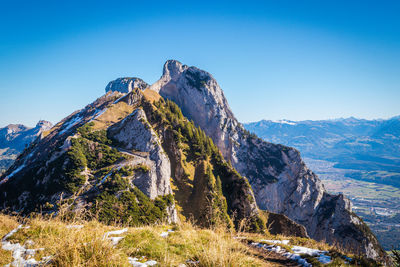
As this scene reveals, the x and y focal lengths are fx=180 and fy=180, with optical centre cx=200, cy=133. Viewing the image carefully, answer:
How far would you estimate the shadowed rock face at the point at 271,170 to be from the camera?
247ft

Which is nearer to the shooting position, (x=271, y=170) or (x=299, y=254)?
(x=299, y=254)

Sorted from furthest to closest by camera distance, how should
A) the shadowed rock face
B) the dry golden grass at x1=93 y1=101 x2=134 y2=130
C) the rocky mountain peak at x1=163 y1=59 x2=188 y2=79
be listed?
the rocky mountain peak at x1=163 y1=59 x2=188 y2=79, the shadowed rock face, the dry golden grass at x1=93 y1=101 x2=134 y2=130

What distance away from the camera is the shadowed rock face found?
75419 millimetres

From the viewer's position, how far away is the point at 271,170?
3979 inches

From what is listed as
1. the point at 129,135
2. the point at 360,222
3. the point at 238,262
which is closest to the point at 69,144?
the point at 129,135

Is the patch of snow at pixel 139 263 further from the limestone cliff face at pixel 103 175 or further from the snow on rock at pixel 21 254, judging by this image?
the limestone cliff face at pixel 103 175

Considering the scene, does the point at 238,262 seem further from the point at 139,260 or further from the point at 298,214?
the point at 298,214

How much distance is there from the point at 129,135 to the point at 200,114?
72869mm

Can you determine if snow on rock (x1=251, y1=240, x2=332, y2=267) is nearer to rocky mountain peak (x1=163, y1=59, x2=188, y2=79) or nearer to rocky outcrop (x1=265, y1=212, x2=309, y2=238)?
rocky outcrop (x1=265, y1=212, x2=309, y2=238)

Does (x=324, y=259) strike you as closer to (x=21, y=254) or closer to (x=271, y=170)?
(x=21, y=254)

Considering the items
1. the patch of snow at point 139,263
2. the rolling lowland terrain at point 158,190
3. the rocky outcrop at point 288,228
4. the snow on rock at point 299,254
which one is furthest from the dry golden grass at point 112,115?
the rocky outcrop at point 288,228

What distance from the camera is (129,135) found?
48875 mm

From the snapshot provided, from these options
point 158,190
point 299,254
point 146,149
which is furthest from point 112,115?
point 299,254

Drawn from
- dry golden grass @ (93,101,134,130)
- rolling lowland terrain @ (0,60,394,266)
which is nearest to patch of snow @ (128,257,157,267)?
rolling lowland terrain @ (0,60,394,266)
